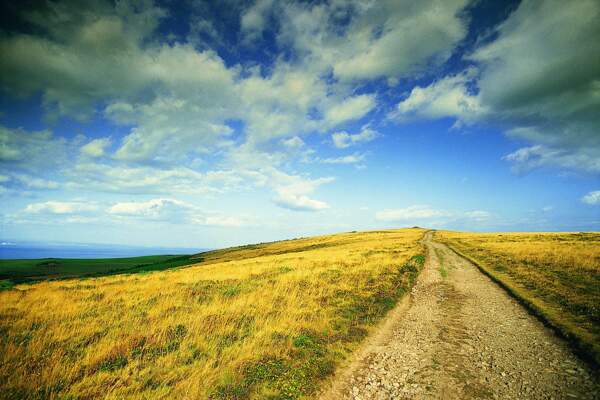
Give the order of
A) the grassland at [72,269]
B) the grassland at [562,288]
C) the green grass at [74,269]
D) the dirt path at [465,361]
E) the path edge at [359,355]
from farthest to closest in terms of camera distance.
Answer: the grassland at [72,269]
the green grass at [74,269]
the grassland at [562,288]
the path edge at [359,355]
the dirt path at [465,361]

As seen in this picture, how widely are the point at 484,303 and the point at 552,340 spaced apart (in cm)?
464

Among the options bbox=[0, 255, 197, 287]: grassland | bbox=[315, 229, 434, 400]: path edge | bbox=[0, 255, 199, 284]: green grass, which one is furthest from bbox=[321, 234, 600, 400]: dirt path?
bbox=[0, 255, 197, 287]: grassland

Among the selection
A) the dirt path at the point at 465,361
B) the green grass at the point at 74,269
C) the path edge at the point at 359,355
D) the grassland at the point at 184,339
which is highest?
the grassland at the point at 184,339

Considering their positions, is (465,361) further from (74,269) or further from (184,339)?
(74,269)

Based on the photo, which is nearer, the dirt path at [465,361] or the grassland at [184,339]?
the dirt path at [465,361]

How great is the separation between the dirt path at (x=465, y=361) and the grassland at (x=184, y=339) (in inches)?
36.1

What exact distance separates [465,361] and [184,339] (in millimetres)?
8625

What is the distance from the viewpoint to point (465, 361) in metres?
7.43

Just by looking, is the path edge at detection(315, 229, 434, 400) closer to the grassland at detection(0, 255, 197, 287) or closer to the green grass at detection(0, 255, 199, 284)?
the green grass at detection(0, 255, 199, 284)

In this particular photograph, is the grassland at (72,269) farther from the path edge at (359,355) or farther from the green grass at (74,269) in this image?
the path edge at (359,355)

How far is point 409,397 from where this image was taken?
596 cm

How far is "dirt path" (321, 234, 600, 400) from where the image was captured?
20.0 feet

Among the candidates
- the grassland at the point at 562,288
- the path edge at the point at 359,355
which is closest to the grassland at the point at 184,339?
the path edge at the point at 359,355

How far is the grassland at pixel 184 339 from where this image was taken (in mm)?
6383
